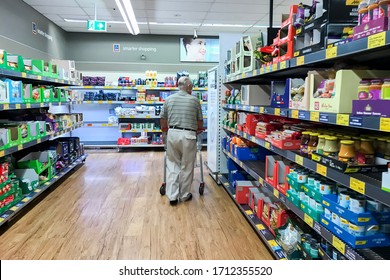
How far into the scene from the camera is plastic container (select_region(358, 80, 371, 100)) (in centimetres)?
172

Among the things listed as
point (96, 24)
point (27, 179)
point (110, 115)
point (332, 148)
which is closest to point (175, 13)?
point (96, 24)

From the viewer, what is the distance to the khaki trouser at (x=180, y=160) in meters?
4.28

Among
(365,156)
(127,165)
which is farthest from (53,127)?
(365,156)

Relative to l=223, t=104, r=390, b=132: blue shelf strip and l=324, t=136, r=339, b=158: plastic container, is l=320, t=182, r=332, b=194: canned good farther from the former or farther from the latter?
l=223, t=104, r=390, b=132: blue shelf strip

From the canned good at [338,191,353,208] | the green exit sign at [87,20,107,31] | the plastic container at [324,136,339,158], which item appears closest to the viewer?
the canned good at [338,191,353,208]

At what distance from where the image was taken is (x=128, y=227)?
3.62 meters

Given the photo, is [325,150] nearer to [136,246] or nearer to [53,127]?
[136,246]

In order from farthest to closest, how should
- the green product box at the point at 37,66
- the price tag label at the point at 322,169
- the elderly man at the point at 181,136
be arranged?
the green product box at the point at 37,66 < the elderly man at the point at 181,136 < the price tag label at the point at 322,169

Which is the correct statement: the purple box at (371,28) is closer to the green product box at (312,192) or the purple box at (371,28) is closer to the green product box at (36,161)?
the green product box at (312,192)

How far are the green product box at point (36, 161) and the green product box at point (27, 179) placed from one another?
104 mm

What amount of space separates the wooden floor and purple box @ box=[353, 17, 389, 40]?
2.03 m

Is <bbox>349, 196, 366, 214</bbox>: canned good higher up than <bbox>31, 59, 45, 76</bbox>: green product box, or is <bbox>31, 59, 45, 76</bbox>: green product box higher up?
<bbox>31, 59, 45, 76</bbox>: green product box

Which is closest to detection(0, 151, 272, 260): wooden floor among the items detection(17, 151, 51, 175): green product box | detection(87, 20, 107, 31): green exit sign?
detection(17, 151, 51, 175): green product box

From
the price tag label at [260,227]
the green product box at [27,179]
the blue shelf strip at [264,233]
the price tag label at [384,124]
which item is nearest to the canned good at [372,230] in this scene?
the price tag label at [384,124]
